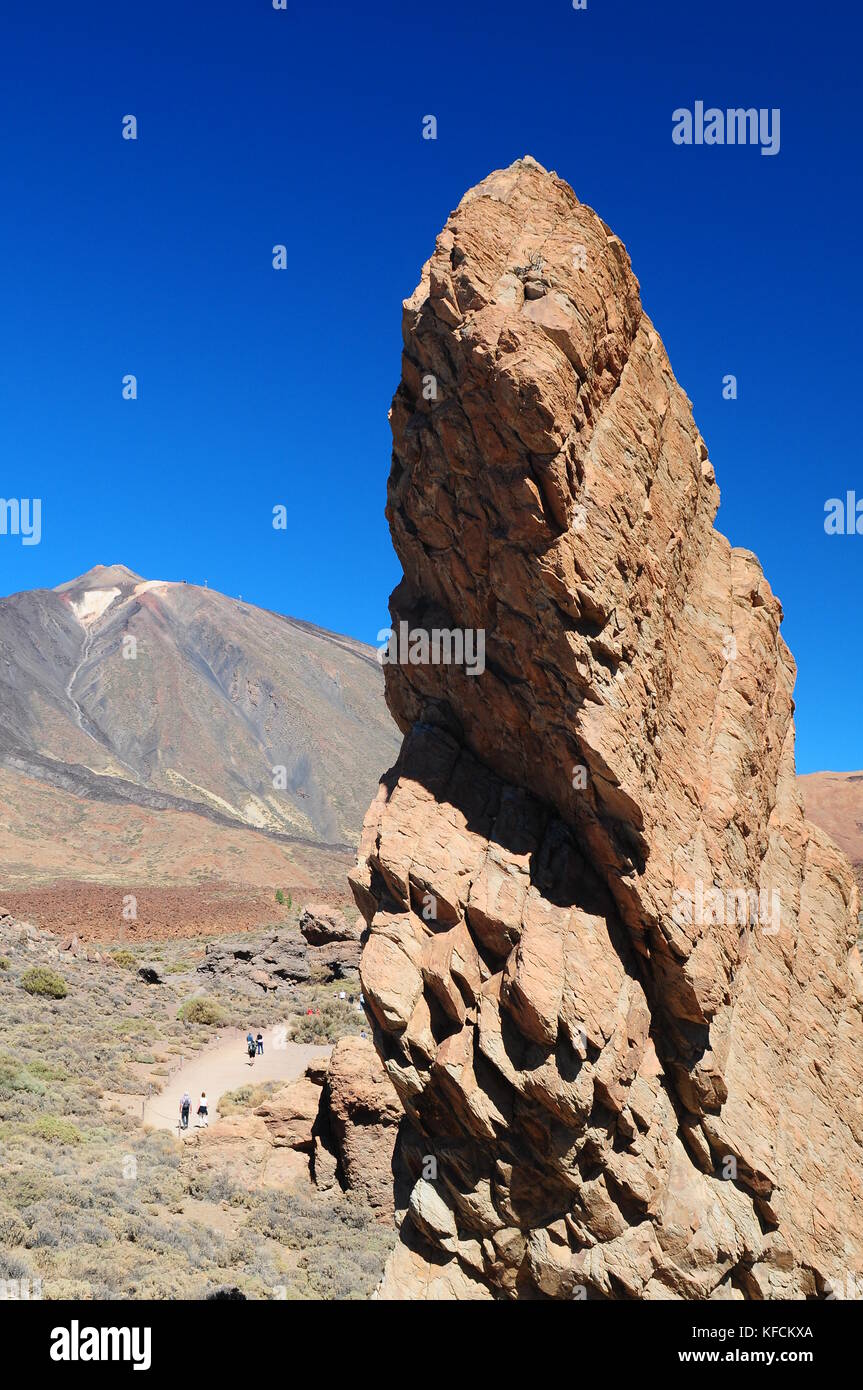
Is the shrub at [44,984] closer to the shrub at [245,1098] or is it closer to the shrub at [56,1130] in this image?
the shrub at [245,1098]

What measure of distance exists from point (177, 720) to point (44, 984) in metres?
111

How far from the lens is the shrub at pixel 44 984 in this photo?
33.0m

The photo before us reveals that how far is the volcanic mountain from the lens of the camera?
98.0 meters

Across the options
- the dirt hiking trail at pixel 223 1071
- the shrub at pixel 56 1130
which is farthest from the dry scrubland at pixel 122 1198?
the dirt hiking trail at pixel 223 1071

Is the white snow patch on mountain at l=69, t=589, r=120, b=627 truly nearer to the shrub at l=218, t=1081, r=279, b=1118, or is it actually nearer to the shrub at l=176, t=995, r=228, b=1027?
the shrub at l=176, t=995, r=228, b=1027

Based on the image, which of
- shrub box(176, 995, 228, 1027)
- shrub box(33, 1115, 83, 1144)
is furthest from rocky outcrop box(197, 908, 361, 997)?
shrub box(33, 1115, 83, 1144)

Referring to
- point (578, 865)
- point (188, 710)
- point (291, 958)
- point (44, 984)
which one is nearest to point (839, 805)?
point (291, 958)

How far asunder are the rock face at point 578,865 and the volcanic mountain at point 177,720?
253 ft

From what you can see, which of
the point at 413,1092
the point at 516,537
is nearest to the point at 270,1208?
the point at 413,1092

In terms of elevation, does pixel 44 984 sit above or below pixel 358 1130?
above

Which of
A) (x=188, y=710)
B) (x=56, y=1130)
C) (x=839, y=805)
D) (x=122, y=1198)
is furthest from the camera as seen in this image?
(x=188, y=710)

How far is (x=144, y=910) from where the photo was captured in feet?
202

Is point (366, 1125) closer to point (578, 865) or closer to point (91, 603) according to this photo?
point (578, 865)

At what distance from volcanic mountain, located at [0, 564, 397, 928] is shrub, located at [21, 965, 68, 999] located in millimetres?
50583
